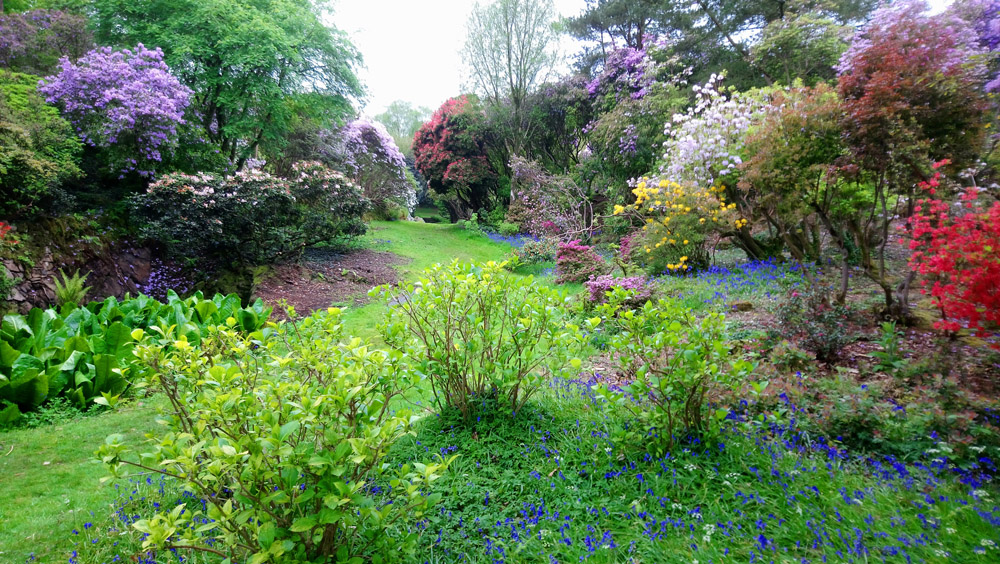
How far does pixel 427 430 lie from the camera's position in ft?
10.1

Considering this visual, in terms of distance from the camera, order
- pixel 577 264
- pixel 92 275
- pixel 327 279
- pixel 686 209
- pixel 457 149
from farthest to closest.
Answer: pixel 457 149 < pixel 327 279 < pixel 577 264 < pixel 92 275 < pixel 686 209

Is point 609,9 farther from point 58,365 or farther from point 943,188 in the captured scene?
point 58,365

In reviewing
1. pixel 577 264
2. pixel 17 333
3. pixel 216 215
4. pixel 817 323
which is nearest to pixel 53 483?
pixel 17 333

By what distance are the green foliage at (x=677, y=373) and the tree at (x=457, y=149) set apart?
15.4m

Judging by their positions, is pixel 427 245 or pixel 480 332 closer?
pixel 480 332

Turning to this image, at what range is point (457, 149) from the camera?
17.8 metres

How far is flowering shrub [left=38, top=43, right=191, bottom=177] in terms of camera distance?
7.37 metres

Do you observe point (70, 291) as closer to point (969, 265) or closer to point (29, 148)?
point (29, 148)

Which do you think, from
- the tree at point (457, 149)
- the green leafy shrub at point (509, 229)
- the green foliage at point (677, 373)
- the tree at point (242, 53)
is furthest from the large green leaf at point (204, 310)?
the tree at point (457, 149)

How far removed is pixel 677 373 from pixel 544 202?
11.4m

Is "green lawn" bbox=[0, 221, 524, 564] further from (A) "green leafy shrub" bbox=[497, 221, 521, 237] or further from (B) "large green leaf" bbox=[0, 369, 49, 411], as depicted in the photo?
(A) "green leafy shrub" bbox=[497, 221, 521, 237]

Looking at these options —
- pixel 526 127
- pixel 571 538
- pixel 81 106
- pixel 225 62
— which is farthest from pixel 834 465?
pixel 526 127

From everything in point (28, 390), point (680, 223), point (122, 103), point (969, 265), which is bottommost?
point (28, 390)

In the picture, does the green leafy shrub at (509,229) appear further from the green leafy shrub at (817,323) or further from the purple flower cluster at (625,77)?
the green leafy shrub at (817,323)
